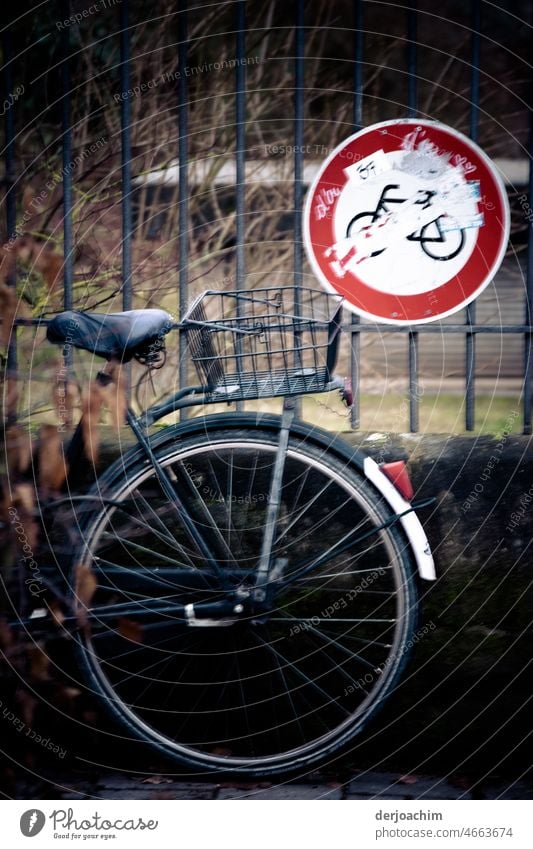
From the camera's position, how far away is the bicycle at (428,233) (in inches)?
110

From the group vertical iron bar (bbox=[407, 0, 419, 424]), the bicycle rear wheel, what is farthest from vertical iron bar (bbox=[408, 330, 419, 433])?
the bicycle rear wheel

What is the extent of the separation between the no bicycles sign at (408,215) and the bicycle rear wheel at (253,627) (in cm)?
64

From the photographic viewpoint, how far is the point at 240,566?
2.86m

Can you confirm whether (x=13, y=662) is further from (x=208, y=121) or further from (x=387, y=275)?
(x=208, y=121)

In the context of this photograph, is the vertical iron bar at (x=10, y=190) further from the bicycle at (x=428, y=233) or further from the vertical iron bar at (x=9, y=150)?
the bicycle at (x=428, y=233)

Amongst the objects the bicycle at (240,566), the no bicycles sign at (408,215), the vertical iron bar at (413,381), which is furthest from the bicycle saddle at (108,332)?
the vertical iron bar at (413,381)

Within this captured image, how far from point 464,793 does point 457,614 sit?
1.65 feet

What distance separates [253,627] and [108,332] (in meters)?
0.93

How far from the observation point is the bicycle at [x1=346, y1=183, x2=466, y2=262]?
9.19 ft

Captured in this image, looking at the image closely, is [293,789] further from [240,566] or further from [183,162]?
[183,162]

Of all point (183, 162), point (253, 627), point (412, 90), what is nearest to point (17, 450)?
point (253, 627)

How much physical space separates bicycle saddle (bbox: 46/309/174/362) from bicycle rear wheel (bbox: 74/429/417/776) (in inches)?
14.8

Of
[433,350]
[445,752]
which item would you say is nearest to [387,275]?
[445,752]
